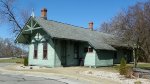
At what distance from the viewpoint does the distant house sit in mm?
30520

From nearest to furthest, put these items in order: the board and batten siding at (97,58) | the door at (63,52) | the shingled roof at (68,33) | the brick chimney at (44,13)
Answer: the shingled roof at (68,33)
the door at (63,52)
the board and batten siding at (97,58)
the brick chimney at (44,13)

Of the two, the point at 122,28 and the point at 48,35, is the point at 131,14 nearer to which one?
the point at 122,28

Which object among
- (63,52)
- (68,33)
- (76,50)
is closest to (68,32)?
Result: (68,33)

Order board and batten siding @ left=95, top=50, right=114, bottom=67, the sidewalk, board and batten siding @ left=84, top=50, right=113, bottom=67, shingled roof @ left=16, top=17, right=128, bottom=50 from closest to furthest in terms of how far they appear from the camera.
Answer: the sidewalk
shingled roof @ left=16, top=17, right=128, bottom=50
board and batten siding @ left=84, top=50, right=113, bottom=67
board and batten siding @ left=95, top=50, right=114, bottom=67

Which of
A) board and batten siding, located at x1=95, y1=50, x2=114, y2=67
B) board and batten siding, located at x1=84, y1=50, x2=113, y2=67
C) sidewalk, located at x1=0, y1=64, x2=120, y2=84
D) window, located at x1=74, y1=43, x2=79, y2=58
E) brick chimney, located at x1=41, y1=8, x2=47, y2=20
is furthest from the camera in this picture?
brick chimney, located at x1=41, y1=8, x2=47, y2=20

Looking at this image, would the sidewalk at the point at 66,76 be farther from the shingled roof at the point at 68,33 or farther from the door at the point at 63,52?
the door at the point at 63,52

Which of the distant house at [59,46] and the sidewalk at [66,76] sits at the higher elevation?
the distant house at [59,46]

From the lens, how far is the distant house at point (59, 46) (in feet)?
100

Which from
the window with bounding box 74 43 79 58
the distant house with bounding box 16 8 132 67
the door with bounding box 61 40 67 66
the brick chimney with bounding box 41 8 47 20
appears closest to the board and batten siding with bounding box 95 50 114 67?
the distant house with bounding box 16 8 132 67

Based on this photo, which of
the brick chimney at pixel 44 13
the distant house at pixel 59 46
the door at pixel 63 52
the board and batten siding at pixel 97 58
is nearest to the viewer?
the distant house at pixel 59 46

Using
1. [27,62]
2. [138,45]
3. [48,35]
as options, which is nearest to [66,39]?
[48,35]

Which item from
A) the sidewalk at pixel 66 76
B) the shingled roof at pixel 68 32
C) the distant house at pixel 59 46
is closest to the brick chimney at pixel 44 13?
the distant house at pixel 59 46

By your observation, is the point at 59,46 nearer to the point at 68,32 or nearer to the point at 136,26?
the point at 68,32

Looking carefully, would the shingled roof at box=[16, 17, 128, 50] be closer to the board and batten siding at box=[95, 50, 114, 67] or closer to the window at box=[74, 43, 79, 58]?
the board and batten siding at box=[95, 50, 114, 67]
